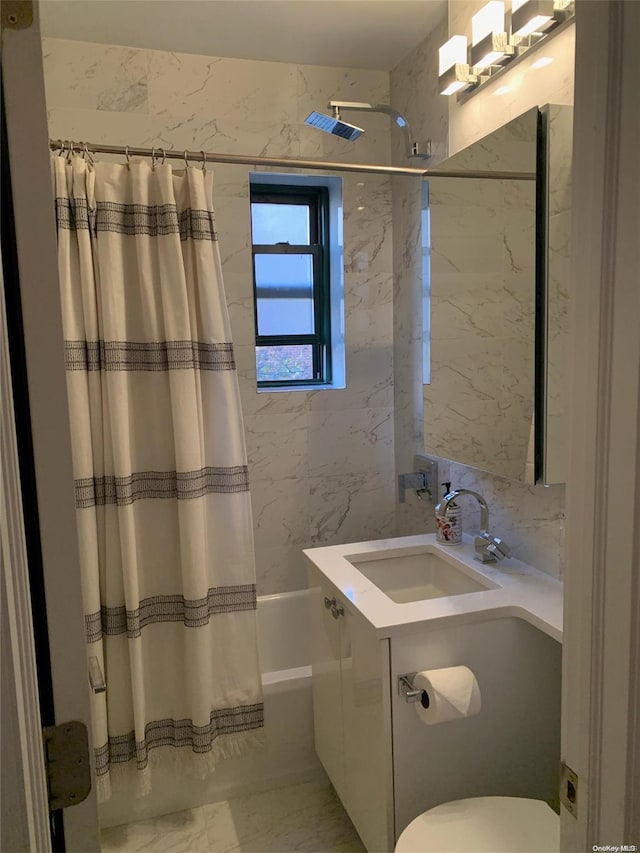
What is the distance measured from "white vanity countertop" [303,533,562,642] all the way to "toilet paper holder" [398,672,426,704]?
0.11 metres

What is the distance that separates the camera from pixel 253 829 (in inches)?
81.0

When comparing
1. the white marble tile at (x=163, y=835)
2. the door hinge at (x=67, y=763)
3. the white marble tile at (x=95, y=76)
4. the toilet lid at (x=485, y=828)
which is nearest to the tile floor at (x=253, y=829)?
the white marble tile at (x=163, y=835)

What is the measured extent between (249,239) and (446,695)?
1889 mm

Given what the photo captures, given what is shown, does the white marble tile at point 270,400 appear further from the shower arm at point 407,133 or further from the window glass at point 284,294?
the shower arm at point 407,133

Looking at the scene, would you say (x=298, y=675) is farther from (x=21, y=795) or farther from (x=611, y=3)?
(x=611, y=3)

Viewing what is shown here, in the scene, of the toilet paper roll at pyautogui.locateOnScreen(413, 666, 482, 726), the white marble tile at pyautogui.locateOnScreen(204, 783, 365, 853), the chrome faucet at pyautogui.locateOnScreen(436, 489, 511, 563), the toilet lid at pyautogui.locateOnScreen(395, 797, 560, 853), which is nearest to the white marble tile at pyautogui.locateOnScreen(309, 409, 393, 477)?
the chrome faucet at pyautogui.locateOnScreen(436, 489, 511, 563)

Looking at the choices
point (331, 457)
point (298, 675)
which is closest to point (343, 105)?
point (331, 457)

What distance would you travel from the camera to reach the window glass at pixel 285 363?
2941mm

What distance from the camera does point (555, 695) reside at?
179cm

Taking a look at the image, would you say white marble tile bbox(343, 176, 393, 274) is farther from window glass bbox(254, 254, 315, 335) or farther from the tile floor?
the tile floor

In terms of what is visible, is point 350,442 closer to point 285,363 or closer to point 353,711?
point 285,363

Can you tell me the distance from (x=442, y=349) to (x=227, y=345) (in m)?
0.78

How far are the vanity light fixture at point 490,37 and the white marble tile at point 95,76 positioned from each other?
1265 millimetres

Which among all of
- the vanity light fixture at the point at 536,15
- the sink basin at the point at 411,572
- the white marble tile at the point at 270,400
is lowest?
the sink basin at the point at 411,572
